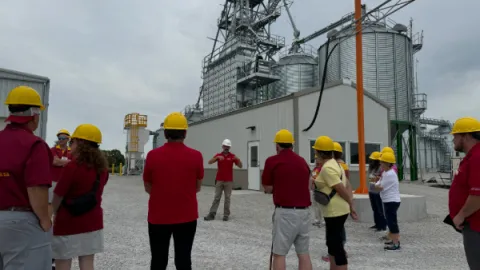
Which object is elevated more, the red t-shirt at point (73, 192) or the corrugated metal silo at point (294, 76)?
the corrugated metal silo at point (294, 76)

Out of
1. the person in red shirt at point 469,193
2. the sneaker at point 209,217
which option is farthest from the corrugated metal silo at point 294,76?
the person in red shirt at point 469,193

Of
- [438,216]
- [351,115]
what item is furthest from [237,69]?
[438,216]

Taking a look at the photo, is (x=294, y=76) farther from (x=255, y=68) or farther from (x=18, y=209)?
(x=18, y=209)

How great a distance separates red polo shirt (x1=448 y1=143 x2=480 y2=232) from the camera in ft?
8.92

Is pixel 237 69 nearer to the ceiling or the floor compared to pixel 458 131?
nearer to the ceiling

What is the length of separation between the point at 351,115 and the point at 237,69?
535 inches

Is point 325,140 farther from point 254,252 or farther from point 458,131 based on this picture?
point 254,252

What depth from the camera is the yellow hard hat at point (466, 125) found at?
118 inches

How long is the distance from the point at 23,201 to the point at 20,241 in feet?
0.85

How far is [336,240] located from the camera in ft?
13.5

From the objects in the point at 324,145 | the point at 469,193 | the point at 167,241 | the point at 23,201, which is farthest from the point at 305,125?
the point at 23,201

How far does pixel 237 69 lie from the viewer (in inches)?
1085

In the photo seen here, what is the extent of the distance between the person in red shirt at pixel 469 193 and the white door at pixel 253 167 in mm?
12802

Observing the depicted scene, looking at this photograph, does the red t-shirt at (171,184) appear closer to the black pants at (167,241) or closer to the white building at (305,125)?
the black pants at (167,241)
